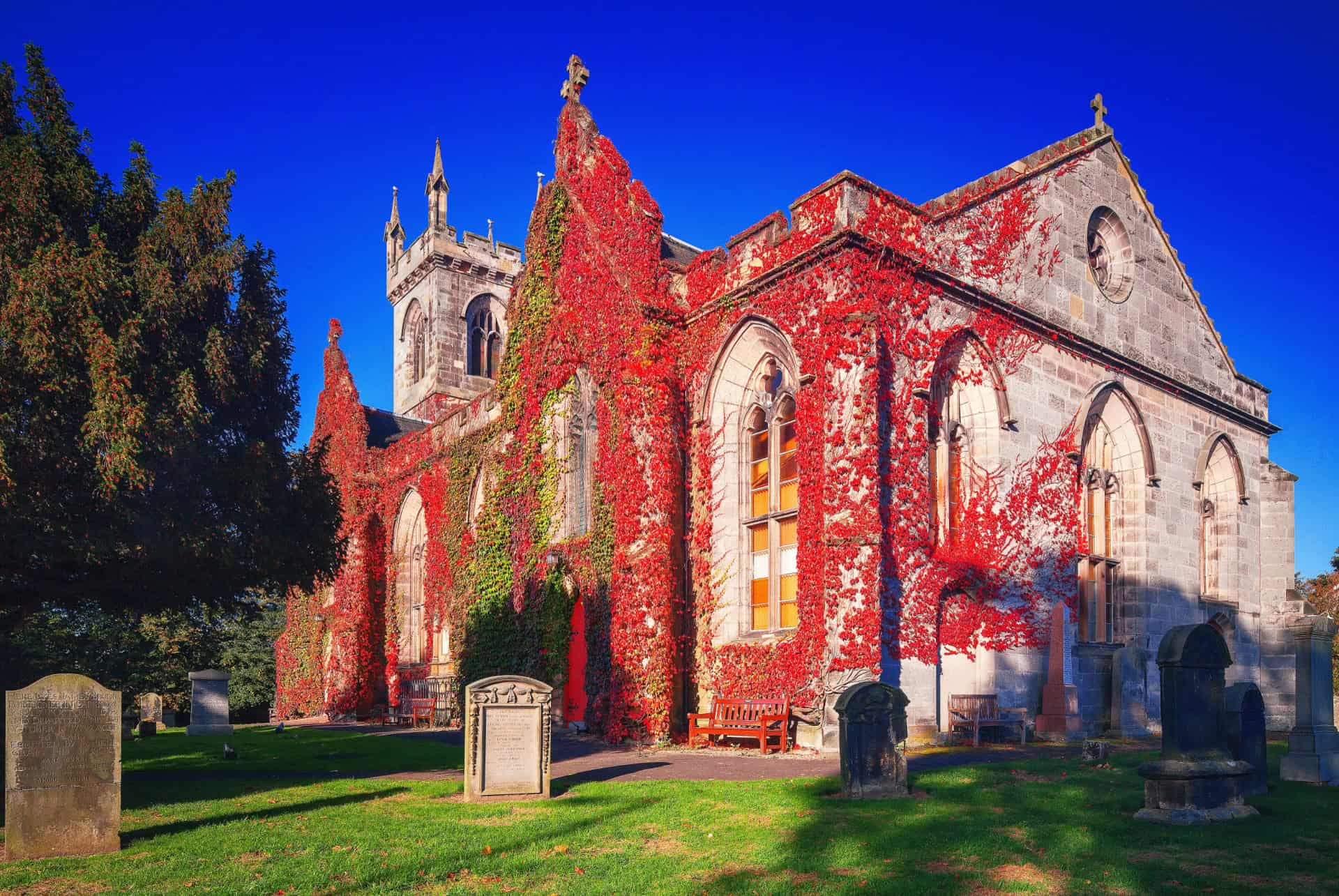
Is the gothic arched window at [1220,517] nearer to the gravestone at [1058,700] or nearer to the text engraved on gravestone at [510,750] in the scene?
the gravestone at [1058,700]

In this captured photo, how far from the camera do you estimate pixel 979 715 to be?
1728 centimetres

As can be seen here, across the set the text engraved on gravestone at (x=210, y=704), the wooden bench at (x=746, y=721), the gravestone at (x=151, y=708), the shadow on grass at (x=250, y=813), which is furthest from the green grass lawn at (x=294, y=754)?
→ the wooden bench at (x=746, y=721)

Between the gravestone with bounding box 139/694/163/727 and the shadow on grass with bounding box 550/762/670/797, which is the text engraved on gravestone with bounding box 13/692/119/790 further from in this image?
the gravestone with bounding box 139/694/163/727

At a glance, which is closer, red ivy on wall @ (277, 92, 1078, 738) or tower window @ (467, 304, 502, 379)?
red ivy on wall @ (277, 92, 1078, 738)

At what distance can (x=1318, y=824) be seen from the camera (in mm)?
9250

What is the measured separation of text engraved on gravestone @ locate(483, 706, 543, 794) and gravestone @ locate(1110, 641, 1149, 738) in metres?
13.1

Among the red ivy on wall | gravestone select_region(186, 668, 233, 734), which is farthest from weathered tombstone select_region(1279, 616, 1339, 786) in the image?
gravestone select_region(186, 668, 233, 734)

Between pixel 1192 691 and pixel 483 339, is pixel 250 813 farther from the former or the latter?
pixel 483 339

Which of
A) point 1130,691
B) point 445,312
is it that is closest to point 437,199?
point 445,312

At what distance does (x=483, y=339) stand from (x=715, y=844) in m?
40.9

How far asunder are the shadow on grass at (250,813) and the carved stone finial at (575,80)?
16118 mm

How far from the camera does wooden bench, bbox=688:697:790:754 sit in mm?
16406

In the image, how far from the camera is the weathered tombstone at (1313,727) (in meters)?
12.0

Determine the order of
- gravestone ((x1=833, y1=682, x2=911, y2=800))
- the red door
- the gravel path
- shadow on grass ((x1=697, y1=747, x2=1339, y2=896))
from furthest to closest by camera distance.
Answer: the red door < the gravel path < gravestone ((x1=833, y1=682, x2=911, y2=800)) < shadow on grass ((x1=697, y1=747, x2=1339, y2=896))
